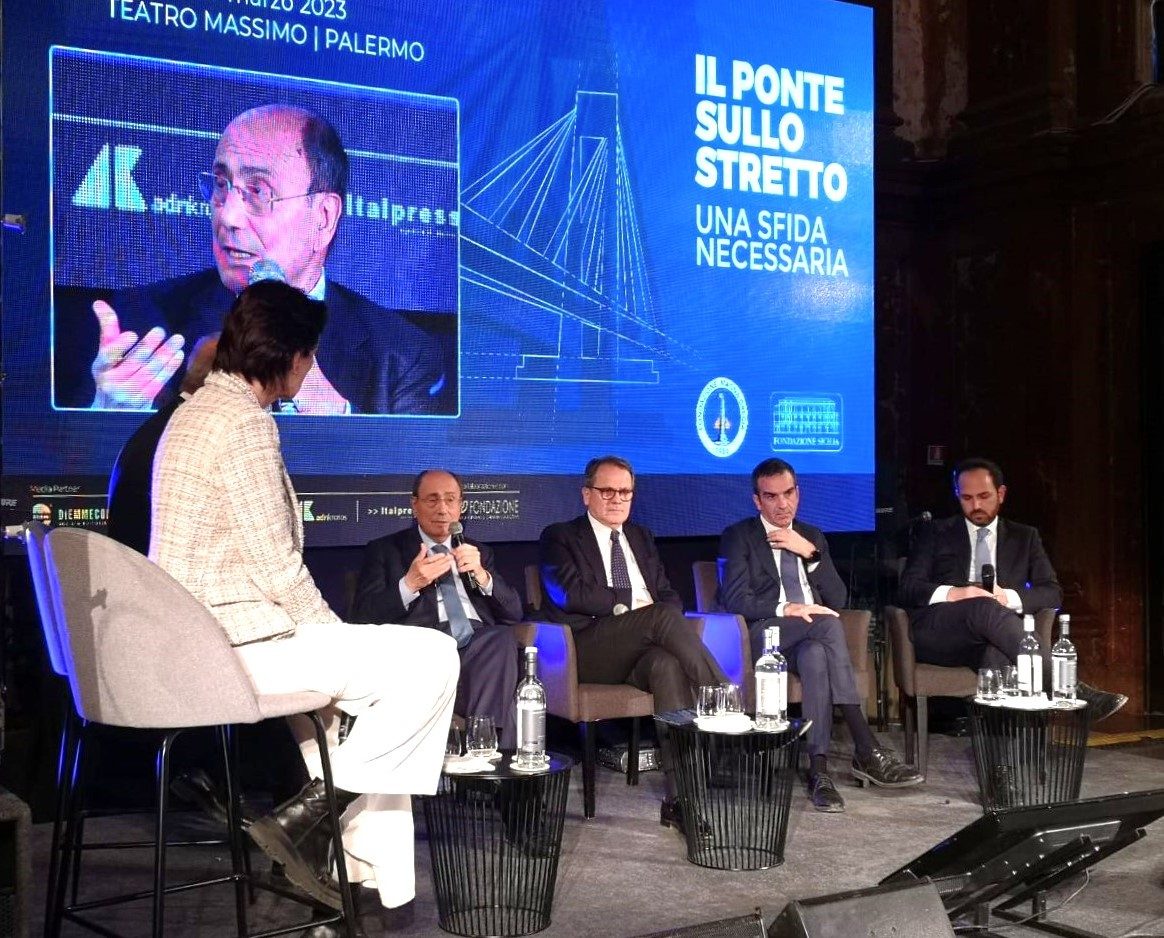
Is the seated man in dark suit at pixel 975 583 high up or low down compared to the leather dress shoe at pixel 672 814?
up

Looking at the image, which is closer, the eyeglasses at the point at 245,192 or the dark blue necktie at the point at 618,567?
the eyeglasses at the point at 245,192

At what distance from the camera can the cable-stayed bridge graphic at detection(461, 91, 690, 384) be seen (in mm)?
5238

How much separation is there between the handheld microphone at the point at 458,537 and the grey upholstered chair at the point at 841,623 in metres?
0.92

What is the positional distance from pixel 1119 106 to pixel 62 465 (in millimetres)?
4859

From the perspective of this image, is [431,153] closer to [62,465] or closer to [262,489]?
[62,465]

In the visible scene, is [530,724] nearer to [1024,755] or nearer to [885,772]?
[1024,755]

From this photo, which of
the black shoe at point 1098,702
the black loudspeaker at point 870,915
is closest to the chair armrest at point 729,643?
the black shoe at point 1098,702

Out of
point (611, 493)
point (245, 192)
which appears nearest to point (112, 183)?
point (245, 192)

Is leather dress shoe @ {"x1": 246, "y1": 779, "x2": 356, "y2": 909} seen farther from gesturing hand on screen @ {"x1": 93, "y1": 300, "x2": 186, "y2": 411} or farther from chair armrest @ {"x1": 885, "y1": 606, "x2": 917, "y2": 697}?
chair armrest @ {"x1": 885, "y1": 606, "x2": 917, "y2": 697}

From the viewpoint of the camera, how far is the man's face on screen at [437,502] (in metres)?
4.62

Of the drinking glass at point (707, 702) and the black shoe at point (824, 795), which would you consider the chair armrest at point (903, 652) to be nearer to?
the black shoe at point (824, 795)

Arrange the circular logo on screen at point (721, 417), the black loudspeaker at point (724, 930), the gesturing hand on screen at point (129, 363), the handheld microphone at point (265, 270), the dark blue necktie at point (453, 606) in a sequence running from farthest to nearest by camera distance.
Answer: the circular logo on screen at point (721, 417)
the handheld microphone at point (265, 270)
the dark blue necktie at point (453, 606)
the gesturing hand on screen at point (129, 363)
the black loudspeaker at point (724, 930)

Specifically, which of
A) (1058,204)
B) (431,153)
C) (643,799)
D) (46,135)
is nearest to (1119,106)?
(1058,204)

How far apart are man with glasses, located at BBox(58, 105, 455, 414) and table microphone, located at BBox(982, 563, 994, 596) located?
2096mm
